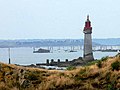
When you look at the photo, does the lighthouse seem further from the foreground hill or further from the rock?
the rock

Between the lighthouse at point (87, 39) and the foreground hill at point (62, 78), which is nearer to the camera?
the foreground hill at point (62, 78)

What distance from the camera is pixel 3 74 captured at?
15531 millimetres

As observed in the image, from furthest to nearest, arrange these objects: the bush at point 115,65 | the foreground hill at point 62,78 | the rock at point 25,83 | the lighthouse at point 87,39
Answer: the lighthouse at point 87,39 → the bush at point 115,65 → the rock at point 25,83 → the foreground hill at point 62,78

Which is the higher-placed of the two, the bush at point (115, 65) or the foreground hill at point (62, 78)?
the bush at point (115, 65)

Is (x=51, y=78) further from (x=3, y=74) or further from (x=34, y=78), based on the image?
(x=3, y=74)

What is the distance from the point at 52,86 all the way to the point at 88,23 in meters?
66.5

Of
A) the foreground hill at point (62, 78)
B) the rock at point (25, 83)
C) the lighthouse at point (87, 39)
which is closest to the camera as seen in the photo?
the foreground hill at point (62, 78)

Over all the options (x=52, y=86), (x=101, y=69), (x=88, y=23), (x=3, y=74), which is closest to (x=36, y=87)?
(x=52, y=86)

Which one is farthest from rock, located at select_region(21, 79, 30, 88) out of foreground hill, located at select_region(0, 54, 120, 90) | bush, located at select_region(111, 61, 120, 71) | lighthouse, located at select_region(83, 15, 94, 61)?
lighthouse, located at select_region(83, 15, 94, 61)

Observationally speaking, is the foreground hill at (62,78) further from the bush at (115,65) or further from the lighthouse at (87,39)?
the lighthouse at (87,39)

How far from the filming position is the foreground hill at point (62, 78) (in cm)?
1460

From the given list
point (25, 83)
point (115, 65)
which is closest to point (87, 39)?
point (115, 65)

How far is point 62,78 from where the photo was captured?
49.8 feet

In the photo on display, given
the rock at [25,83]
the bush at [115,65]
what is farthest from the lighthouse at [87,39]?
the rock at [25,83]
